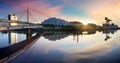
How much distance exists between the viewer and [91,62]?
28750 mm

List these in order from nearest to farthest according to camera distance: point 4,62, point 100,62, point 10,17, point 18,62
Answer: point 4,62 < point 18,62 < point 100,62 < point 10,17

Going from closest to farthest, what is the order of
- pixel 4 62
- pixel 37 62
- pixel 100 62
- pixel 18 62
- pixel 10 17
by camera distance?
pixel 4 62
pixel 18 62
pixel 37 62
pixel 100 62
pixel 10 17

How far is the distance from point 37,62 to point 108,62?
9.27 m

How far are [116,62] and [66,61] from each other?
6529 mm

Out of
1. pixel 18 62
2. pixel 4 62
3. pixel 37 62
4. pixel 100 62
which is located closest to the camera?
pixel 4 62

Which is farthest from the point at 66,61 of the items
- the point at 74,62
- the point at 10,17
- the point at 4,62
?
the point at 10,17

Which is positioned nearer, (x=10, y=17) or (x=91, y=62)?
(x=91, y=62)

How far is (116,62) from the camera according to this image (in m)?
30.7

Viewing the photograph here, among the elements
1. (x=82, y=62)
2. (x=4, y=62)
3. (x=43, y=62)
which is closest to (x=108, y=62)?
(x=82, y=62)

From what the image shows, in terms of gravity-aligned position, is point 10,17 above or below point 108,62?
above

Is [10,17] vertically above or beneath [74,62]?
above

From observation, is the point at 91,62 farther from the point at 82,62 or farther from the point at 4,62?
the point at 4,62

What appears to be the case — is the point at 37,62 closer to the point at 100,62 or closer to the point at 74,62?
the point at 74,62

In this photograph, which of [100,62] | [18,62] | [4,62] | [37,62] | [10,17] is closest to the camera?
[4,62]
